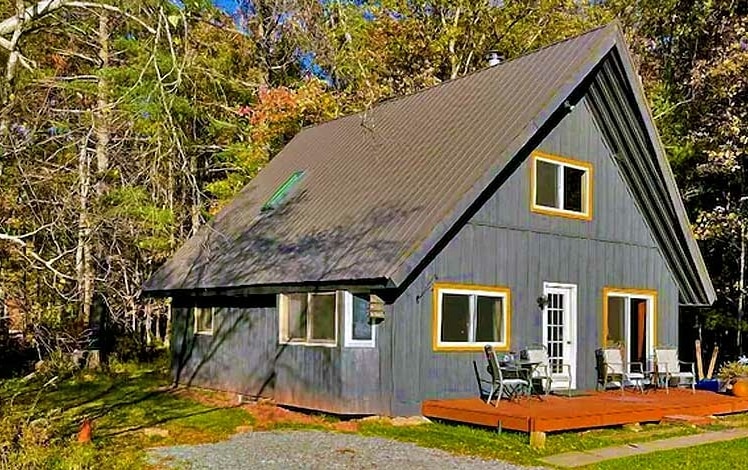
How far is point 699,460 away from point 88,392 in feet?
36.3

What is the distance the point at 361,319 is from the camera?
11188 mm

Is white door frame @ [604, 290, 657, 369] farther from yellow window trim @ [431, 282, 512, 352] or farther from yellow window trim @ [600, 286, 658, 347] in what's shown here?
yellow window trim @ [431, 282, 512, 352]

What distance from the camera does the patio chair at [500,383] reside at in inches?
426

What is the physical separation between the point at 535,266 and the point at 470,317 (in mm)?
1607

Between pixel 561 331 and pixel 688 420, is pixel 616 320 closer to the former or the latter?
pixel 561 331

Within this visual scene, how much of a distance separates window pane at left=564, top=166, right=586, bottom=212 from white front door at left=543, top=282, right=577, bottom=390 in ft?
4.36

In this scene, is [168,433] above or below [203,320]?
below

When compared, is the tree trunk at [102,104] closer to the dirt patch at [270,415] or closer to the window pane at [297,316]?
the window pane at [297,316]

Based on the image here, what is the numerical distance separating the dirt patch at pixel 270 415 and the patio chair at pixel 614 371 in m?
4.65

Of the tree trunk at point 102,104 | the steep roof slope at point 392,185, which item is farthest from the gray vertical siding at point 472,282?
the tree trunk at point 102,104

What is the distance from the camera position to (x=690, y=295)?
15695 millimetres

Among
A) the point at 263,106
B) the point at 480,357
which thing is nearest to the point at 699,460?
the point at 480,357

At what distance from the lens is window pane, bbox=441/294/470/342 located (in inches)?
456

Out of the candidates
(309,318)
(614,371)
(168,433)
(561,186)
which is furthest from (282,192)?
(614,371)
